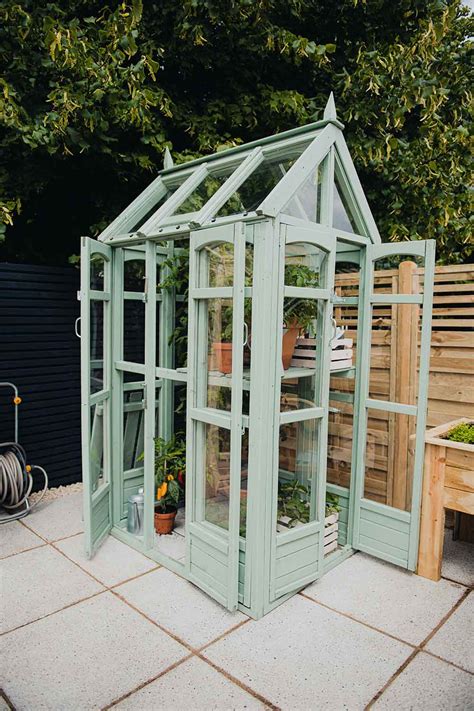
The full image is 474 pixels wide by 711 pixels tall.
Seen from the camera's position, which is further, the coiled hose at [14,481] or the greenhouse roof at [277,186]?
the coiled hose at [14,481]

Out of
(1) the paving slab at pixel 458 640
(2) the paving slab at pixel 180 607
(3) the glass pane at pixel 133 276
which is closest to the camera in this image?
(1) the paving slab at pixel 458 640

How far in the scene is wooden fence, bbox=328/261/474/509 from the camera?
3.16m

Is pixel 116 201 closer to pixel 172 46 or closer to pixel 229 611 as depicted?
pixel 172 46

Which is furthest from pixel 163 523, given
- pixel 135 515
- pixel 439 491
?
pixel 439 491

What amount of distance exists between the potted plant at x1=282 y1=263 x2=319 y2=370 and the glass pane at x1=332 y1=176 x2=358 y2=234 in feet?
1.37

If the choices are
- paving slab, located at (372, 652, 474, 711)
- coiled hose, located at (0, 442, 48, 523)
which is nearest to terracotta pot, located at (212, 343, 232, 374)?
paving slab, located at (372, 652, 474, 711)

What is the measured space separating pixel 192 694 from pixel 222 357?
1.56 meters

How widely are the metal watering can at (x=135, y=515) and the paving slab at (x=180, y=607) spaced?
0.51m

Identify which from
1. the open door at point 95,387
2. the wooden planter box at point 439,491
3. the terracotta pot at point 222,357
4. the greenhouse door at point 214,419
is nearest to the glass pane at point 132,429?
the open door at point 95,387

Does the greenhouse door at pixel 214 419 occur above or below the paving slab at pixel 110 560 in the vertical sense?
above

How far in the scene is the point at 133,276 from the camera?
11.3 ft

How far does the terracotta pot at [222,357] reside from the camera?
2.73 metres

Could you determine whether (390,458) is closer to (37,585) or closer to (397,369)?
(397,369)

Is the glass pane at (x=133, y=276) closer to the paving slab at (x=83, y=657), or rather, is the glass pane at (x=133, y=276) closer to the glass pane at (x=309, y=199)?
the glass pane at (x=309, y=199)
